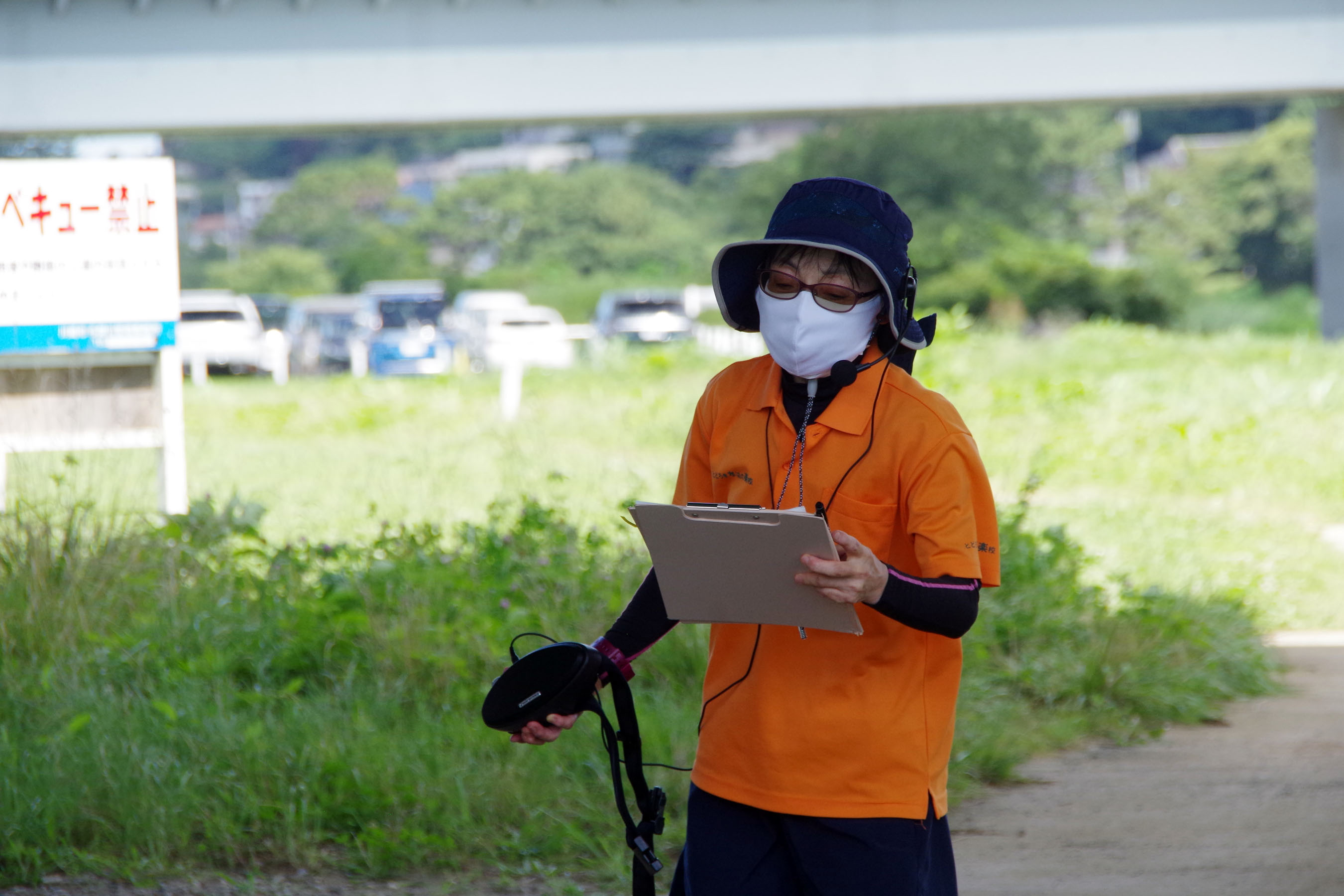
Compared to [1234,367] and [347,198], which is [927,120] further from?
[347,198]

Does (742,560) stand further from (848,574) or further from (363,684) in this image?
(363,684)

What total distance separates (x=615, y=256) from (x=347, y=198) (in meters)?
20.9

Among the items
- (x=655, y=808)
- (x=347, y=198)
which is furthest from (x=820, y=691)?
(x=347, y=198)

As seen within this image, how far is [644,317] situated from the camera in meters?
28.9

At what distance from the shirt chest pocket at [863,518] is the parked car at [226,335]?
23.9m

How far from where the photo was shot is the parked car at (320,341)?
29.8 m

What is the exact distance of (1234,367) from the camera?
16125 mm

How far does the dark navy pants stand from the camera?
7.39 ft

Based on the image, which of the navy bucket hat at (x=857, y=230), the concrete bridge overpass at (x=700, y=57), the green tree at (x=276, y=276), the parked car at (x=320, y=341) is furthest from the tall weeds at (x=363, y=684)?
the green tree at (x=276, y=276)

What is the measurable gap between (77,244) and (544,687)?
17.3 feet

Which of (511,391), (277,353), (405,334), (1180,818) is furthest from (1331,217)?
(1180,818)

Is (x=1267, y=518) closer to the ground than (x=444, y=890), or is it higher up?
higher up

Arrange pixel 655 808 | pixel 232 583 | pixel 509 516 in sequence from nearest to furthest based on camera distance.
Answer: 1. pixel 655 808
2. pixel 232 583
3. pixel 509 516

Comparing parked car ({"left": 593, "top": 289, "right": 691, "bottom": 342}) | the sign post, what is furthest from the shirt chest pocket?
parked car ({"left": 593, "top": 289, "right": 691, "bottom": 342})
